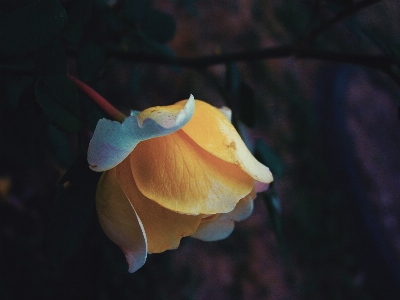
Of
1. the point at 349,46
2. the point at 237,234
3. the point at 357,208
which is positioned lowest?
the point at 237,234

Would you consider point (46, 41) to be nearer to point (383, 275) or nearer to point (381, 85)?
point (383, 275)

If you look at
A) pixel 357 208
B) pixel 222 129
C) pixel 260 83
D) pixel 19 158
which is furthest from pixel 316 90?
pixel 222 129

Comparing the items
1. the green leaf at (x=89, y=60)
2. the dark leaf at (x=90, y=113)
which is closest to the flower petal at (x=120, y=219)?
the dark leaf at (x=90, y=113)

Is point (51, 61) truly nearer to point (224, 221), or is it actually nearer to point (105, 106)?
point (105, 106)

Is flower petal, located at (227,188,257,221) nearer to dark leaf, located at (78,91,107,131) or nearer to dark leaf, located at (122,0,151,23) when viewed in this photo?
dark leaf, located at (78,91,107,131)

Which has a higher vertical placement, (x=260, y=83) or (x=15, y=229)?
(x=260, y=83)

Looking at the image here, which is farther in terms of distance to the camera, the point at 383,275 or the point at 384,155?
the point at 384,155

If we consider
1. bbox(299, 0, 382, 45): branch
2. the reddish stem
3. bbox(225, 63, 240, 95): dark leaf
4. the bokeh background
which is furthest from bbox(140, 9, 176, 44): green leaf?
the reddish stem

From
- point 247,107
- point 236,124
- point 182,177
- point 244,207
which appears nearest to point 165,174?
point 182,177
